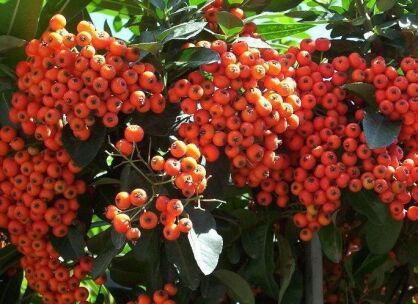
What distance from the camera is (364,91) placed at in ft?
6.49

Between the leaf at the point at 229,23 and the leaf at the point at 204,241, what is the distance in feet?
1.62

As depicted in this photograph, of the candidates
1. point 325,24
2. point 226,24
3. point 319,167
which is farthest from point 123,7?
point 319,167

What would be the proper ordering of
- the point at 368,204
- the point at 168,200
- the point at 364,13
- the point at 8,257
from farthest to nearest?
the point at 8,257 → the point at 364,13 → the point at 368,204 → the point at 168,200

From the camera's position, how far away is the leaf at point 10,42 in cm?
193

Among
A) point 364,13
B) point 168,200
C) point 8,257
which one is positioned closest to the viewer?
point 168,200

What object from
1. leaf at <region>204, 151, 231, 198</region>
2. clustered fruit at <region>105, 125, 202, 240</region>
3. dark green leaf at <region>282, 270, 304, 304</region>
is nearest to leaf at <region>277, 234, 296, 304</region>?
dark green leaf at <region>282, 270, 304, 304</region>

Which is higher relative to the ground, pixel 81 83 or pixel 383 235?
pixel 81 83

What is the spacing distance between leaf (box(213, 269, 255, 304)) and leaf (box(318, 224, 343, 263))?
0.23m

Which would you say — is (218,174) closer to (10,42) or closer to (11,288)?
(10,42)

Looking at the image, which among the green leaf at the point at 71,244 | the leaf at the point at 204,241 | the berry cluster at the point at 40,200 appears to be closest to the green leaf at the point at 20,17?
the berry cluster at the point at 40,200

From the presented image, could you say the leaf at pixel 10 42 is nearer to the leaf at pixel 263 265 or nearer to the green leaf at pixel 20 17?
the green leaf at pixel 20 17

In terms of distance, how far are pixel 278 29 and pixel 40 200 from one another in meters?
0.86

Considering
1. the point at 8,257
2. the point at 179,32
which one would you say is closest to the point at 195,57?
the point at 179,32

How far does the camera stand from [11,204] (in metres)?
1.94
